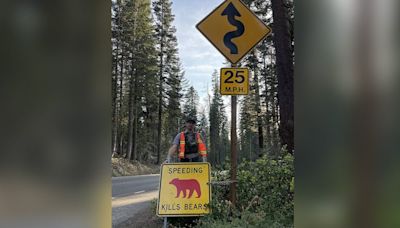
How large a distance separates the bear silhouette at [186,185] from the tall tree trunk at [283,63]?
3.90 metres

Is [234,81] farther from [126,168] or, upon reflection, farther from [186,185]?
[126,168]

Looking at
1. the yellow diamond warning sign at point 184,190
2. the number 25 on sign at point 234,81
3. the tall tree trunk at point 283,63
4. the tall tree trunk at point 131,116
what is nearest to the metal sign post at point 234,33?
the number 25 on sign at point 234,81

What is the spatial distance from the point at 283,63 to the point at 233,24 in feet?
13.1

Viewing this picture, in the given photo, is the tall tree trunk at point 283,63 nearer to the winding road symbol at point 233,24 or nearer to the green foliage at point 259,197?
the green foliage at point 259,197

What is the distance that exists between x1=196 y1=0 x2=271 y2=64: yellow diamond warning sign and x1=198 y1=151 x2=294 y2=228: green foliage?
6.25 feet

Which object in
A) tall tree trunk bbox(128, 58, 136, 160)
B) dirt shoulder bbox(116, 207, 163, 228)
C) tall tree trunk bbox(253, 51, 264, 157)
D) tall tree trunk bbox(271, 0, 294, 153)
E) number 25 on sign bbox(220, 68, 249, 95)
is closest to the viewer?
number 25 on sign bbox(220, 68, 249, 95)

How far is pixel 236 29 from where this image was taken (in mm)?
6598

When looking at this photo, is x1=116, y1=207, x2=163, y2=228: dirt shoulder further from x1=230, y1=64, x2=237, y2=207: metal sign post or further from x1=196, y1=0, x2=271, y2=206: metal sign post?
x1=196, y1=0, x2=271, y2=206: metal sign post

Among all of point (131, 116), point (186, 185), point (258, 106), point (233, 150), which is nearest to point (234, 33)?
point (233, 150)

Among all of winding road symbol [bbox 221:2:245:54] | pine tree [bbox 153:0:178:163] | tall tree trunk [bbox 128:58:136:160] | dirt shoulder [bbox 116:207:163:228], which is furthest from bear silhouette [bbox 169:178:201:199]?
pine tree [bbox 153:0:178:163]

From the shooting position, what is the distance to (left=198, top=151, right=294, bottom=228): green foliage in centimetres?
524
